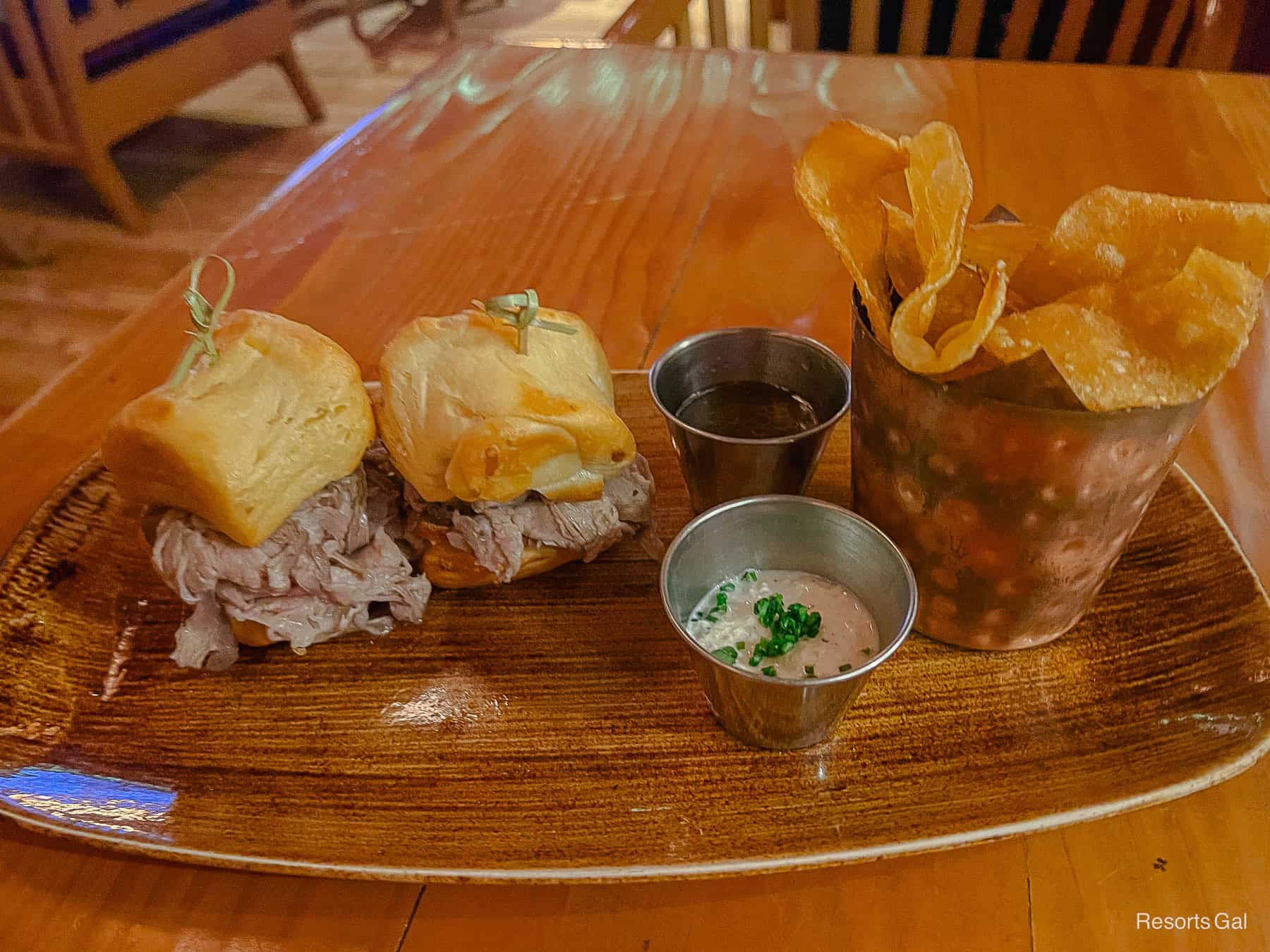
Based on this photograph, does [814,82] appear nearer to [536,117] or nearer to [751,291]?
[536,117]

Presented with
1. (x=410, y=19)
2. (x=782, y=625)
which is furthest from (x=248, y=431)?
(x=410, y=19)

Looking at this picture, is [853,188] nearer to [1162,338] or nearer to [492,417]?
[1162,338]

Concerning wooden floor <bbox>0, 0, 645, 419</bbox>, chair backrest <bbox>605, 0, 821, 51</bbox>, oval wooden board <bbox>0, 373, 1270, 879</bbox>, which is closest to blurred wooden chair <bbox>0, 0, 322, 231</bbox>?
wooden floor <bbox>0, 0, 645, 419</bbox>

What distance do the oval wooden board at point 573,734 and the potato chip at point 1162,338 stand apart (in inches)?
14.4

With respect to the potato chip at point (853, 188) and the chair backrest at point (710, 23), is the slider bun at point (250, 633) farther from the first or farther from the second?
the chair backrest at point (710, 23)

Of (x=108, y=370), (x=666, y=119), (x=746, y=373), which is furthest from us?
(x=666, y=119)

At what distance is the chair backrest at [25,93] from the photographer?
370 centimetres

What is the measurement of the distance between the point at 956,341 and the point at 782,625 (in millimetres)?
355

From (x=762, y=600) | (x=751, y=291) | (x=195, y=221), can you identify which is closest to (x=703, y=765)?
(x=762, y=600)

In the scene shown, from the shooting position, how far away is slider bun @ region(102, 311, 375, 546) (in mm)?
982

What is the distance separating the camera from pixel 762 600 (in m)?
1.05

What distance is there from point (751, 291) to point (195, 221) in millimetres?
3378

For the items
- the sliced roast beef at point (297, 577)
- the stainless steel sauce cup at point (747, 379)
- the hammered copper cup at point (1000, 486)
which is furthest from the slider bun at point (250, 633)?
the hammered copper cup at point (1000, 486)

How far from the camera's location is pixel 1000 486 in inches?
36.0
